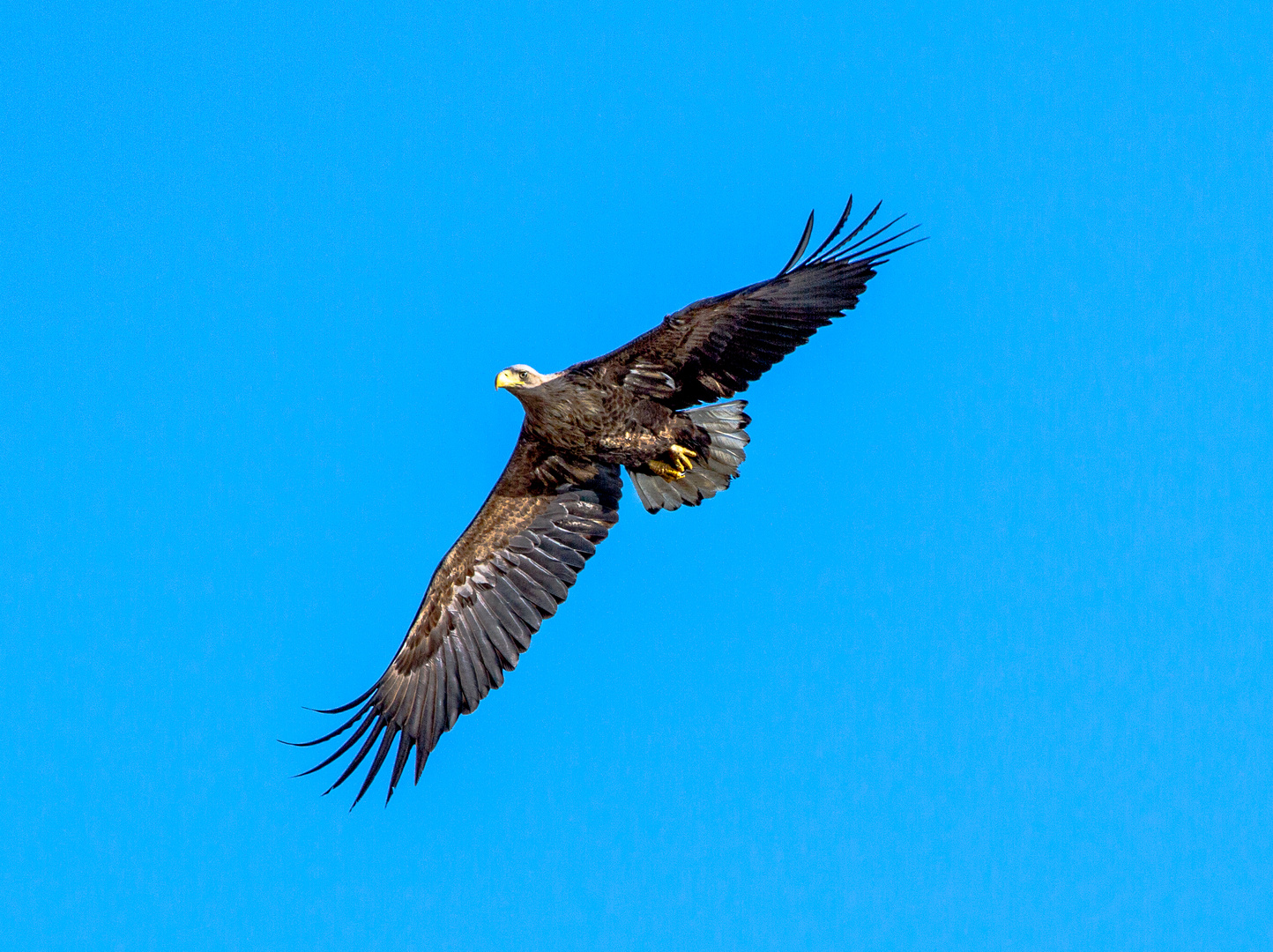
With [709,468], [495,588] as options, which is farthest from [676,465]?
[495,588]

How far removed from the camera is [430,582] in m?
12.4

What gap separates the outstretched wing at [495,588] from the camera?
11930mm

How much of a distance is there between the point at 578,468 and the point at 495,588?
4.02 feet

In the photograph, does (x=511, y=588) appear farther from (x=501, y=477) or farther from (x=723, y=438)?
(x=723, y=438)

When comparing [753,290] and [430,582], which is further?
[430,582]

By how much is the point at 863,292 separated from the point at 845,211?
626 millimetres

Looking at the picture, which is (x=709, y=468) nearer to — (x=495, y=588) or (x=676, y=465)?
(x=676, y=465)

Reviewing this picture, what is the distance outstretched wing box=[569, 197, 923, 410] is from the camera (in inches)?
437

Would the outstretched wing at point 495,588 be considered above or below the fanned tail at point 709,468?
below

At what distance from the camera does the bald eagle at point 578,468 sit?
441 inches

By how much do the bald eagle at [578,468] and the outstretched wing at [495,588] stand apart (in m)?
0.01

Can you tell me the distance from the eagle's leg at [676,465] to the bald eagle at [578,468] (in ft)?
0.05

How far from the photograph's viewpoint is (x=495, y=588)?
12367 millimetres

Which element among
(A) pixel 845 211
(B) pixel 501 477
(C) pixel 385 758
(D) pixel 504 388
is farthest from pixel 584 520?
(A) pixel 845 211
